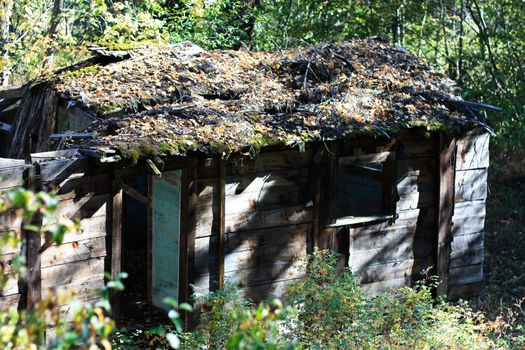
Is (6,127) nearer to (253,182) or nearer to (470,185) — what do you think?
(253,182)

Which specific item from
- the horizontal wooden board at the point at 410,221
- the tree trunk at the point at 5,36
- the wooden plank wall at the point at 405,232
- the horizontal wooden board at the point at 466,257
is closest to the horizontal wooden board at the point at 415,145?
the wooden plank wall at the point at 405,232

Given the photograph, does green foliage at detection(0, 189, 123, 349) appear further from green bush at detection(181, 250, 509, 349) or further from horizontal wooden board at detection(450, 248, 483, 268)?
horizontal wooden board at detection(450, 248, 483, 268)

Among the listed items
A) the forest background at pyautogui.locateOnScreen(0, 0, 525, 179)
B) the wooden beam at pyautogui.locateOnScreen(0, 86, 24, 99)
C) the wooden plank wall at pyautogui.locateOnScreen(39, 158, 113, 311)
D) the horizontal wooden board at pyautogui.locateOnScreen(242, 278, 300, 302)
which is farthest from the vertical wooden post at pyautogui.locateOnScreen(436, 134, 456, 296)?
the wooden beam at pyautogui.locateOnScreen(0, 86, 24, 99)

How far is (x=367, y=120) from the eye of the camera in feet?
34.3

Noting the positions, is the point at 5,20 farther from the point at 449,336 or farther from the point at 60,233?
the point at 60,233

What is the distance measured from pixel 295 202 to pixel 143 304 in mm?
2278

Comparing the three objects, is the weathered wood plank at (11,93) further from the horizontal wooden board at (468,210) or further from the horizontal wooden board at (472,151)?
the horizontal wooden board at (468,210)

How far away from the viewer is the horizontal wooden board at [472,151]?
37.5 ft

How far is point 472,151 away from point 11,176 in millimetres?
6271

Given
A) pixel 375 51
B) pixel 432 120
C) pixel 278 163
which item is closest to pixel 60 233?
pixel 278 163

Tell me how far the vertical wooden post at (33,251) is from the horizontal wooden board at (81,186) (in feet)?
0.52

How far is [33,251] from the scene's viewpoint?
808cm

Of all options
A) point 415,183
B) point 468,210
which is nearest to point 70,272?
point 415,183

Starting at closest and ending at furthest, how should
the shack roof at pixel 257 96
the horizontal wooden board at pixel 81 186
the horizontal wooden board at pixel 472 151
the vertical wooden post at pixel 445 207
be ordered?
the horizontal wooden board at pixel 81 186
the shack roof at pixel 257 96
the vertical wooden post at pixel 445 207
the horizontal wooden board at pixel 472 151
